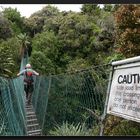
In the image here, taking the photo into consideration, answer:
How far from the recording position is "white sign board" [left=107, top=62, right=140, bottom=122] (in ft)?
9.61

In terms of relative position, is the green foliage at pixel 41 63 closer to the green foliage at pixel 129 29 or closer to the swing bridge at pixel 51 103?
the swing bridge at pixel 51 103

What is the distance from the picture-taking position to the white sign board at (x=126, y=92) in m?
2.93

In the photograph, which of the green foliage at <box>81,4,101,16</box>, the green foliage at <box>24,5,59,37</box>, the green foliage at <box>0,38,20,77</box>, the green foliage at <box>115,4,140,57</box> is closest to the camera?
the green foliage at <box>115,4,140,57</box>

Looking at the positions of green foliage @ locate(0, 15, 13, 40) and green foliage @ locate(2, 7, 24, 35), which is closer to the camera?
green foliage @ locate(0, 15, 13, 40)

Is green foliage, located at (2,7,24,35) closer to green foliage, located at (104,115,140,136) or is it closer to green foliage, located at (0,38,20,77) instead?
green foliage, located at (0,38,20,77)

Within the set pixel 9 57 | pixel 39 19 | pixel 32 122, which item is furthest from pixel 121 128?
pixel 39 19

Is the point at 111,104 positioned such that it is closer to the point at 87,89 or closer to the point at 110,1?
the point at 110,1

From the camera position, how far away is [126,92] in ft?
10.1

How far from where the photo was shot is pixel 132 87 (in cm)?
299

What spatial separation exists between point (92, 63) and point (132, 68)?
13260mm

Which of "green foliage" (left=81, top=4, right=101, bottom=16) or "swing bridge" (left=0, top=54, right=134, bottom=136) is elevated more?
"green foliage" (left=81, top=4, right=101, bottom=16)

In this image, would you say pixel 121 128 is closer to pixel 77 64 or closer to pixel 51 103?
pixel 51 103

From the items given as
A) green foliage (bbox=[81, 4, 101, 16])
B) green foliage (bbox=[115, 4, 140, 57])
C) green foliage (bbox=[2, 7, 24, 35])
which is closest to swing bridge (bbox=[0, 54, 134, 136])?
green foliage (bbox=[115, 4, 140, 57])

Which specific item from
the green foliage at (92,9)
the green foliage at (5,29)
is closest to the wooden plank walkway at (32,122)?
the green foliage at (5,29)
